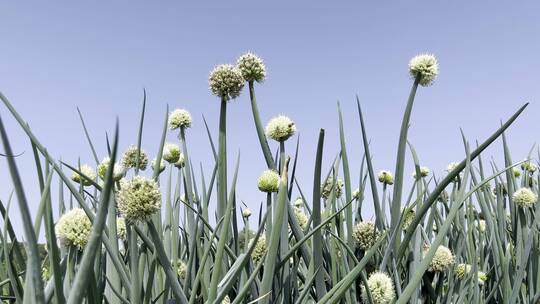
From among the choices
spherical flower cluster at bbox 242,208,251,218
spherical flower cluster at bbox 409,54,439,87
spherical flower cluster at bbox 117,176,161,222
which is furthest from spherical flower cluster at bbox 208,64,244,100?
spherical flower cluster at bbox 242,208,251,218

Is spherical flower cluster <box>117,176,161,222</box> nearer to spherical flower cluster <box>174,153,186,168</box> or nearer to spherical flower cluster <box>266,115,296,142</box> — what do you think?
spherical flower cluster <box>266,115,296,142</box>

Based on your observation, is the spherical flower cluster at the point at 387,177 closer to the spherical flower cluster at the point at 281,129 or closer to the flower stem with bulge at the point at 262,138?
the spherical flower cluster at the point at 281,129

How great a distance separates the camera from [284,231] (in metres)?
0.96

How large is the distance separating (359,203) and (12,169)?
133 centimetres

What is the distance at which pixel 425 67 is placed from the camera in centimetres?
135

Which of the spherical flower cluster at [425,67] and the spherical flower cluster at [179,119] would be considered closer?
the spherical flower cluster at [425,67]

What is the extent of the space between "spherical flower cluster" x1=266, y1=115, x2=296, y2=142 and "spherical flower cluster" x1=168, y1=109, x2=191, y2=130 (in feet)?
1.34

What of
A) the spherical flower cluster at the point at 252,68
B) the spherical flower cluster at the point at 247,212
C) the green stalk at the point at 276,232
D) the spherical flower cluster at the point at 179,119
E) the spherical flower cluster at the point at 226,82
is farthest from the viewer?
the spherical flower cluster at the point at 247,212

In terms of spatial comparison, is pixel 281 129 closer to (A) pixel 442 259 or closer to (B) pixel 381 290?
(B) pixel 381 290

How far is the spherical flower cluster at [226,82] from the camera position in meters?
1.05

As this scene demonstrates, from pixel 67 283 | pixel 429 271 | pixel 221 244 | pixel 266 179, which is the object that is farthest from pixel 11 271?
pixel 429 271

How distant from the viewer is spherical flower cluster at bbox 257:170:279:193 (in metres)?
0.97

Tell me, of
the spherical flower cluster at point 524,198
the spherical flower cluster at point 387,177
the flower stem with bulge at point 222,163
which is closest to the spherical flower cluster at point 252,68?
the flower stem with bulge at point 222,163

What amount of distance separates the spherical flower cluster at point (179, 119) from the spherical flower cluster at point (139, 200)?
79 cm
